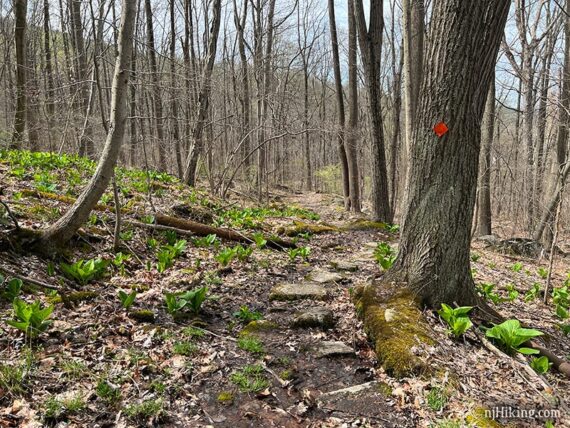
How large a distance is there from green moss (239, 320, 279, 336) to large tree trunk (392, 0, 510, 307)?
145 centimetres


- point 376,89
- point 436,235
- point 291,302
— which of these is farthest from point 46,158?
point 436,235

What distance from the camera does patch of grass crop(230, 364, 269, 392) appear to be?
283cm

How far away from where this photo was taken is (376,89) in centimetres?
923

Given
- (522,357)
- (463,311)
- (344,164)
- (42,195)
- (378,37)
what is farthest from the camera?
(344,164)

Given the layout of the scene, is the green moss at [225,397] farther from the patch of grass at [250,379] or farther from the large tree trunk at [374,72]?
the large tree trunk at [374,72]

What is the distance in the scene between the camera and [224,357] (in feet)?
10.5

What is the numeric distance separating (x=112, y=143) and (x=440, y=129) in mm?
3397

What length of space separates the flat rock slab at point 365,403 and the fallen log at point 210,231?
4.22 m

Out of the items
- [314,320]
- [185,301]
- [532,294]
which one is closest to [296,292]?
[314,320]

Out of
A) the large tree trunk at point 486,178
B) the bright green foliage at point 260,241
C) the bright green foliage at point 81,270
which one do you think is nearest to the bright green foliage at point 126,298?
the bright green foliage at point 81,270

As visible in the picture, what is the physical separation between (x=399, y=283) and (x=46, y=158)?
821 centimetres

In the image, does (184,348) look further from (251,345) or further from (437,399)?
(437,399)

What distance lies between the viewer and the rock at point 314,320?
Answer: 12.9ft

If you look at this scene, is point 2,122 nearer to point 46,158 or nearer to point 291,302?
point 46,158
